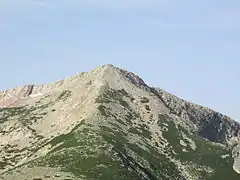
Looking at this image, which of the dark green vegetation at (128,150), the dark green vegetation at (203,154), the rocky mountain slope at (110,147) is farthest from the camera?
the dark green vegetation at (203,154)

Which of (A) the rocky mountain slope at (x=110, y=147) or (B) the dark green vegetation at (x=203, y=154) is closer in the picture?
(A) the rocky mountain slope at (x=110, y=147)

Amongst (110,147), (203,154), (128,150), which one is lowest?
(110,147)

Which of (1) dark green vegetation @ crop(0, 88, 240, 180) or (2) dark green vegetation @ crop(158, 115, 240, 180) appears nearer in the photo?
(1) dark green vegetation @ crop(0, 88, 240, 180)

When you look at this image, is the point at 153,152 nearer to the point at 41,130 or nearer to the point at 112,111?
the point at 112,111

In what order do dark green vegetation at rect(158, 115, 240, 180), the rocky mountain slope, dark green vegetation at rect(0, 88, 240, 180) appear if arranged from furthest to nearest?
dark green vegetation at rect(158, 115, 240, 180), dark green vegetation at rect(0, 88, 240, 180), the rocky mountain slope

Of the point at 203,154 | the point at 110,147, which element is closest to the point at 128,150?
the point at 110,147

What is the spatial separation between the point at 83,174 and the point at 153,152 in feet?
180

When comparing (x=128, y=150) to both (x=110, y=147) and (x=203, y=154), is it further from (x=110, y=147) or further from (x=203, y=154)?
(x=203, y=154)

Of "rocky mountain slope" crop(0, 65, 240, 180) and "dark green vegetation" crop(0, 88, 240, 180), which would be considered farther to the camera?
"dark green vegetation" crop(0, 88, 240, 180)

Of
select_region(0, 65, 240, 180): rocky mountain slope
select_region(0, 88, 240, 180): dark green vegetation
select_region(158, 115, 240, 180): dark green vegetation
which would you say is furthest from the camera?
select_region(158, 115, 240, 180): dark green vegetation

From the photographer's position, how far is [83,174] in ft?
366

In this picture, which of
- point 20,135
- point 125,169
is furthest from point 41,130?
point 125,169

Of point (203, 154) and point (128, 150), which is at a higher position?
point (203, 154)

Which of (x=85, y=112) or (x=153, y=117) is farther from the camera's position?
(x=153, y=117)
